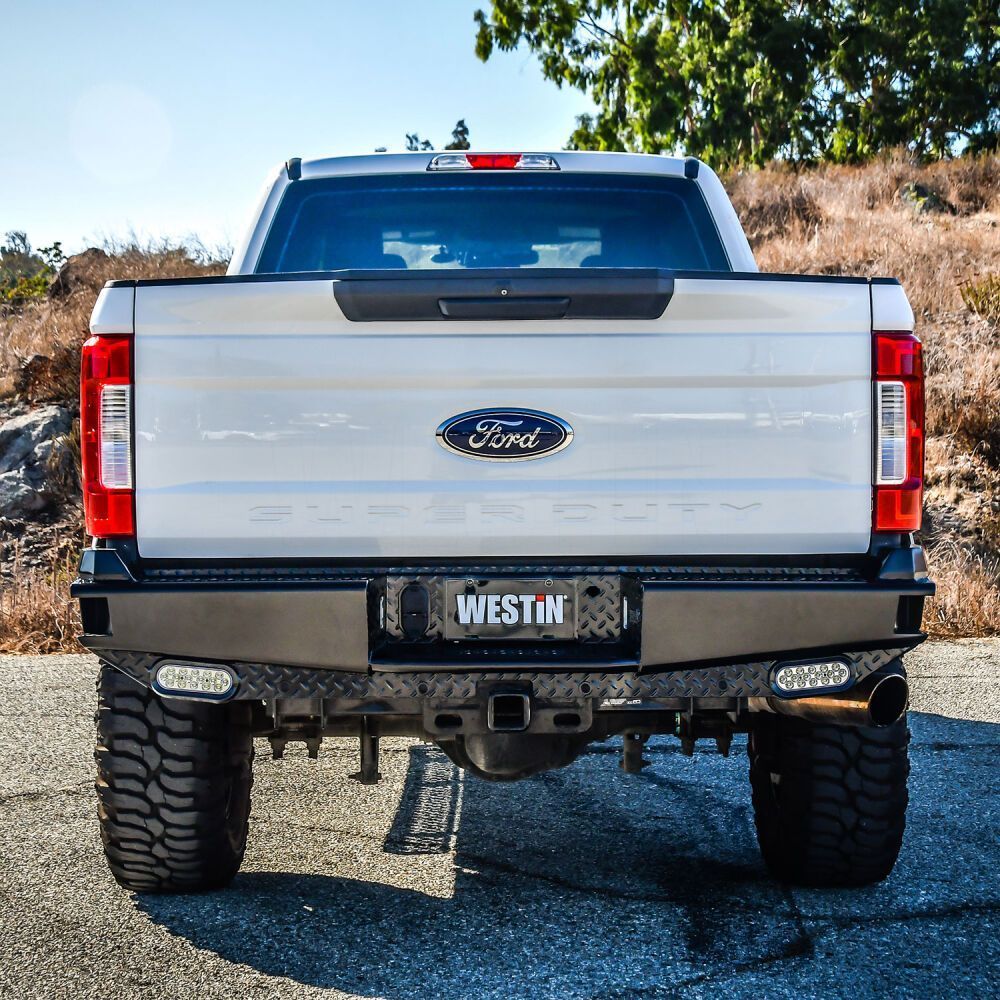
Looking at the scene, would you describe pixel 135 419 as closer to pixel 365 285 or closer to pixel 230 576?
pixel 230 576

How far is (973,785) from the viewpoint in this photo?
196 inches

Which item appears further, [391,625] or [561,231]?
[561,231]

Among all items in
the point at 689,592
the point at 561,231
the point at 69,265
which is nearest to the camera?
the point at 689,592

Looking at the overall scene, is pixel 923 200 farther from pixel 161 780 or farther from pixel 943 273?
pixel 161 780

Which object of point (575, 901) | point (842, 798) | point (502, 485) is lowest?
point (575, 901)

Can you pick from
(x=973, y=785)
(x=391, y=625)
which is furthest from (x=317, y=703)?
(x=973, y=785)

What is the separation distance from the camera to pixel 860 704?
319 cm

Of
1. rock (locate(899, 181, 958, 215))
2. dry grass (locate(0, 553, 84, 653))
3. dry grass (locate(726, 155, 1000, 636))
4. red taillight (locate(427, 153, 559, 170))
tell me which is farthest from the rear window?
rock (locate(899, 181, 958, 215))

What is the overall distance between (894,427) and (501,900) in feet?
5.78

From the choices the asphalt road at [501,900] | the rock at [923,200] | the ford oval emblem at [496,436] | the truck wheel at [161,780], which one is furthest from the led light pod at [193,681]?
the rock at [923,200]

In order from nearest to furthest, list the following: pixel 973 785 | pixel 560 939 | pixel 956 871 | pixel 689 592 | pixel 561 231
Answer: pixel 689 592
pixel 560 939
pixel 956 871
pixel 561 231
pixel 973 785

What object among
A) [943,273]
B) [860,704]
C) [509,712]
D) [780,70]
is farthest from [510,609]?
[780,70]

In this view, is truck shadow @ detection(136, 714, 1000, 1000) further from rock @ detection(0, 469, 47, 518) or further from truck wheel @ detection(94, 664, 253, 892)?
rock @ detection(0, 469, 47, 518)

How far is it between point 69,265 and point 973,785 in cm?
1422
